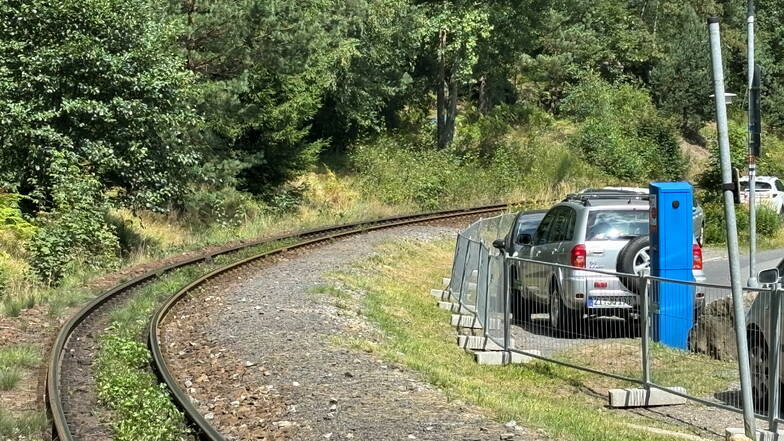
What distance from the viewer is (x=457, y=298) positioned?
695 inches

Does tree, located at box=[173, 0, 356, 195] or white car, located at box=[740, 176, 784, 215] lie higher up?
tree, located at box=[173, 0, 356, 195]

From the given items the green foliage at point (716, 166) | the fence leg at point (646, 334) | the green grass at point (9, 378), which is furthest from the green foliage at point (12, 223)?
the green foliage at point (716, 166)

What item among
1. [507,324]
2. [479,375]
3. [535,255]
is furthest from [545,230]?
[479,375]

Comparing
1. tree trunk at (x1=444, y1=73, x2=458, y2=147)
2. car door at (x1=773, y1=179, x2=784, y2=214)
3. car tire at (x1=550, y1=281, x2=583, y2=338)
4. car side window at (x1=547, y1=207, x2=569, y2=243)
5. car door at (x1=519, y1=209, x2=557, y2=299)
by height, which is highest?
tree trunk at (x1=444, y1=73, x2=458, y2=147)

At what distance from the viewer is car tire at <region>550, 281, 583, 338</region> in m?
11.9

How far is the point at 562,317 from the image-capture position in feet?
40.5

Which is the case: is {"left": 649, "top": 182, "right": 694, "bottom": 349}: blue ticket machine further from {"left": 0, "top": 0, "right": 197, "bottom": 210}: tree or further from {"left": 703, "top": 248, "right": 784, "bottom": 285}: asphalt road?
{"left": 0, "top": 0, "right": 197, "bottom": 210}: tree

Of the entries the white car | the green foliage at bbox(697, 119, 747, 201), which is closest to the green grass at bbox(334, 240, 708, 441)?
the green foliage at bbox(697, 119, 747, 201)

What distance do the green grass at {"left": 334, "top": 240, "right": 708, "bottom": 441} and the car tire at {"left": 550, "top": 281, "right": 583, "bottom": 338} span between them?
456 mm

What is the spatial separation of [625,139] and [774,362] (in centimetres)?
4193

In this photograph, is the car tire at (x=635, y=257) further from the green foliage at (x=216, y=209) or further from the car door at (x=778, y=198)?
the car door at (x=778, y=198)

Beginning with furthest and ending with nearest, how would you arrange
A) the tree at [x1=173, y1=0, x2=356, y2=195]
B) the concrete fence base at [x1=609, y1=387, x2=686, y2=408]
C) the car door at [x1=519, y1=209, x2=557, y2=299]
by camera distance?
the tree at [x1=173, y1=0, x2=356, y2=195]
the car door at [x1=519, y1=209, x2=557, y2=299]
the concrete fence base at [x1=609, y1=387, x2=686, y2=408]

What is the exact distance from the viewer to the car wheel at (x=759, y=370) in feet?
30.1

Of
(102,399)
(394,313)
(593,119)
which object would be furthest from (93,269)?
(593,119)
